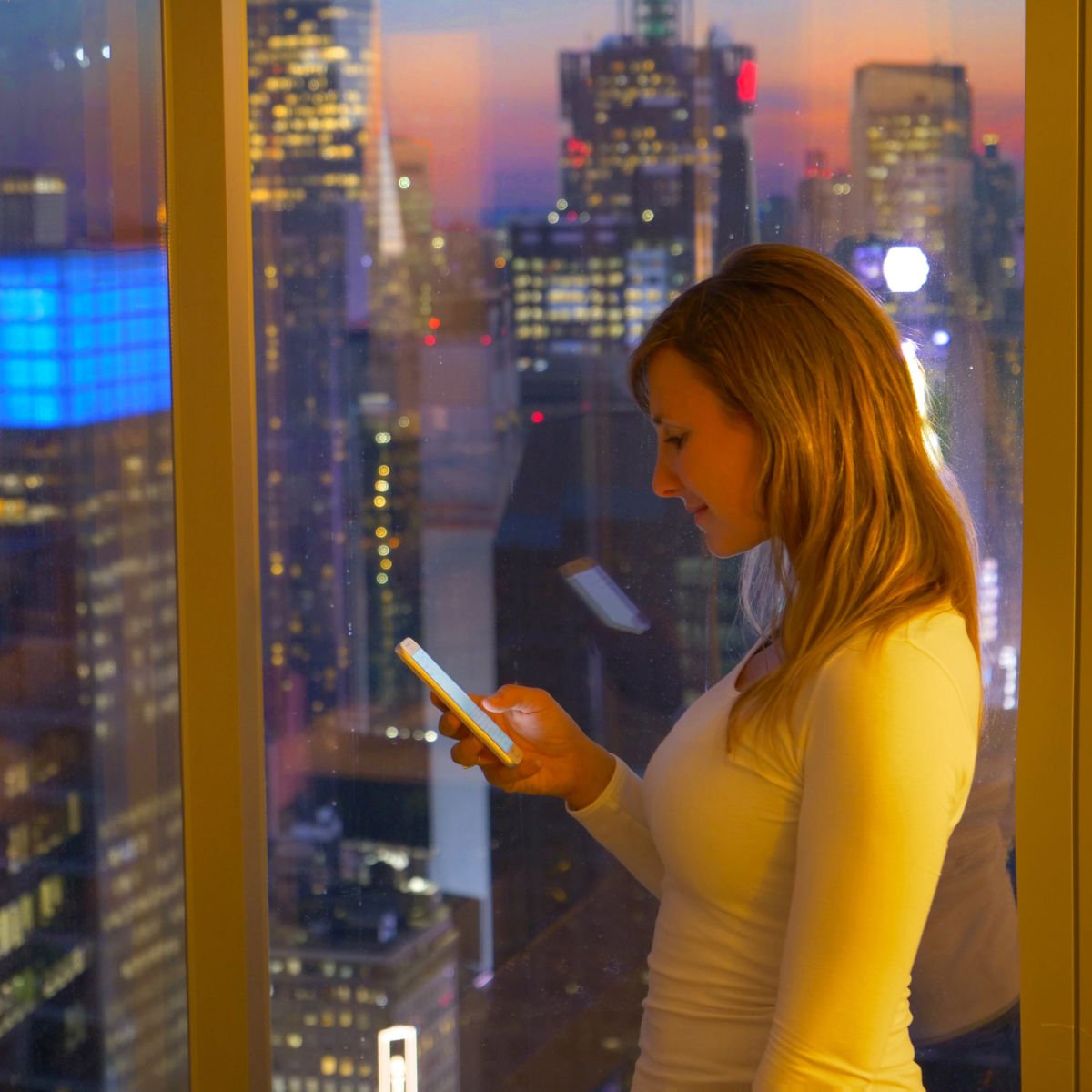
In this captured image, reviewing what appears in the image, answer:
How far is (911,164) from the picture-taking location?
152 cm

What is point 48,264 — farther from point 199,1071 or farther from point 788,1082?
point 788,1082

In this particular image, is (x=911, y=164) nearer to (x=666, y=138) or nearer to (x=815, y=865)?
(x=666, y=138)

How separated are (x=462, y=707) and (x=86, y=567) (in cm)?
54

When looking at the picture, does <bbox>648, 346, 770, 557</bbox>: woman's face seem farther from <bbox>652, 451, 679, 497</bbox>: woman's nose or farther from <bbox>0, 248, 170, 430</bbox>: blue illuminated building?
<bbox>0, 248, 170, 430</bbox>: blue illuminated building

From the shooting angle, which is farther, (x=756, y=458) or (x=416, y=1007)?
(x=416, y=1007)

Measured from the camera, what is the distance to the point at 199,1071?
5.21 feet

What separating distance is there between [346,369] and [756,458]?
2.33 feet

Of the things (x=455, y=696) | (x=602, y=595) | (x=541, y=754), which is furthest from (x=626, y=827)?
(x=602, y=595)

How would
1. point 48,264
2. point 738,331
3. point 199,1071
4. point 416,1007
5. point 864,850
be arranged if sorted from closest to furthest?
1. point 864,850
2. point 738,331
3. point 48,264
4. point 199,1071
5. point 416,1007

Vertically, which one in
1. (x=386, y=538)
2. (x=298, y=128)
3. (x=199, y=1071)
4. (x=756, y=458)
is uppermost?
(x=298, y=128)

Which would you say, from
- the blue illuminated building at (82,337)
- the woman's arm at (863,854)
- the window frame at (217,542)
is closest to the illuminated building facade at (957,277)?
the woman's arm at (863,854)

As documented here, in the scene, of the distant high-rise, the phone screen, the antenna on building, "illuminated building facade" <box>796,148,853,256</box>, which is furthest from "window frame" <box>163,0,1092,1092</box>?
the antenna on building

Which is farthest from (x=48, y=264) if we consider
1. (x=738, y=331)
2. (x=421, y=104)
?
(x=738, y=331)

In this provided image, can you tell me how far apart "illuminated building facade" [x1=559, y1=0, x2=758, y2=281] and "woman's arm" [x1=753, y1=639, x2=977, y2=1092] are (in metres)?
0.75
